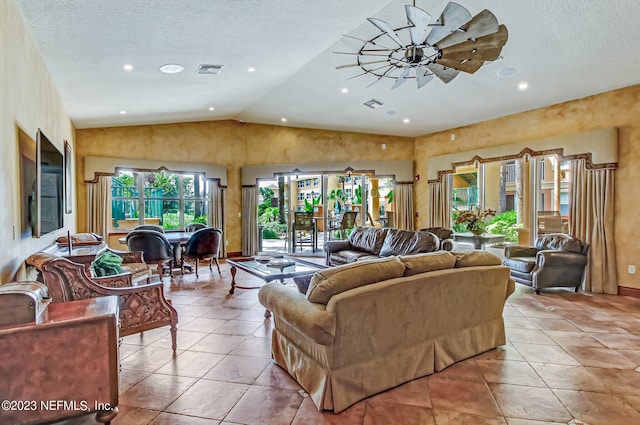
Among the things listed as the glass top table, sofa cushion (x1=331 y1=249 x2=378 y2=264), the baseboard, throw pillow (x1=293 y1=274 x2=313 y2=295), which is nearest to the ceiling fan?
throw pillow (x1=293 y1=274 x2=313 y2=295)

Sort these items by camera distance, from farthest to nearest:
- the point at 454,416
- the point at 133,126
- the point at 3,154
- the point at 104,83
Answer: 1. the point at 133,126
2. the point at 104,83
3. the point at 3,154
4. the point at 454,416

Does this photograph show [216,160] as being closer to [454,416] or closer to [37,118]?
[37,118]

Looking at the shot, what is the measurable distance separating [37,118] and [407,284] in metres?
3.65

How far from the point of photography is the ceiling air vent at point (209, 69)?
4488 millimetres

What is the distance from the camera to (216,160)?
27.0 feet

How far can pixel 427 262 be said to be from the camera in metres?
2.65

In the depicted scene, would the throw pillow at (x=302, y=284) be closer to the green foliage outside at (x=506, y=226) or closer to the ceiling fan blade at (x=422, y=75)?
the ceiling fan blade at (x=422, y=75)

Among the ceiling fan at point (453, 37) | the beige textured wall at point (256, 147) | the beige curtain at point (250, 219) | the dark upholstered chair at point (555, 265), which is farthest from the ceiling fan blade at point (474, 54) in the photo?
the beige curtain at point (250, 219)

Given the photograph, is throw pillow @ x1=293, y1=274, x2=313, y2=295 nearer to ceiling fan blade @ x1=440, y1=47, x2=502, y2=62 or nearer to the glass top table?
the glass top table

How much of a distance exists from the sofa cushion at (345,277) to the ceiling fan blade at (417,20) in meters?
1.76

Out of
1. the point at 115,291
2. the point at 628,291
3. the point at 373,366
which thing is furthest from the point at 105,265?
the point at 628,291

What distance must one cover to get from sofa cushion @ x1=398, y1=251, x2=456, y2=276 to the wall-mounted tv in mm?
3018

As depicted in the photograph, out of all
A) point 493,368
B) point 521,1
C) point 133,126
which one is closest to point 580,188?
point 521,1

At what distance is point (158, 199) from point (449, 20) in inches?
278
